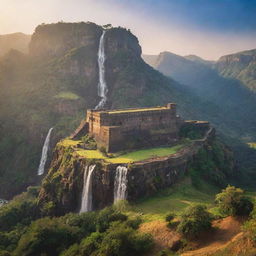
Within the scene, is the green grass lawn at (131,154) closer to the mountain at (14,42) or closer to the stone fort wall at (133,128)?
the stone fort wall at (133,128)

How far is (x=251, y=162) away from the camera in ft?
215

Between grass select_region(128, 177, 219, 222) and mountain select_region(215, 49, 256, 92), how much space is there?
11068 centimetres

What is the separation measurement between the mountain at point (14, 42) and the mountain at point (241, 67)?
90422mm

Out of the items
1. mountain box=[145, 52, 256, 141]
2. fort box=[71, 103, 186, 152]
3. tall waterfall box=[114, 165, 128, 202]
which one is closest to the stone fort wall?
fort box=[71, 103, 186, 152]

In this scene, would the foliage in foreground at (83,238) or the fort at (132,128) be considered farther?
the fort at (132,128)

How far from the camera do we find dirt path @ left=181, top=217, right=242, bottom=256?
22219 mm

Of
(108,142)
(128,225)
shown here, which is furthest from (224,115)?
(128,225)

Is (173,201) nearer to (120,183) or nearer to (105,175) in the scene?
(120,183)

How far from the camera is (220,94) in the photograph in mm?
148500

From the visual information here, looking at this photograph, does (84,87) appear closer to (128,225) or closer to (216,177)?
(216,177)

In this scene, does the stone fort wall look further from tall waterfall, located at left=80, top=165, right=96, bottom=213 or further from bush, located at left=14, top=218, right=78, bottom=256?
bush, located at left=14, top=218, right=78, bottom=256

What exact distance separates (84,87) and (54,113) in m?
13.6

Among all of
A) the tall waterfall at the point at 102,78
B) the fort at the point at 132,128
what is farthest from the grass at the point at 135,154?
the tall waterfall at the point at 102,78

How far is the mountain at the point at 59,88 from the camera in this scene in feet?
210
